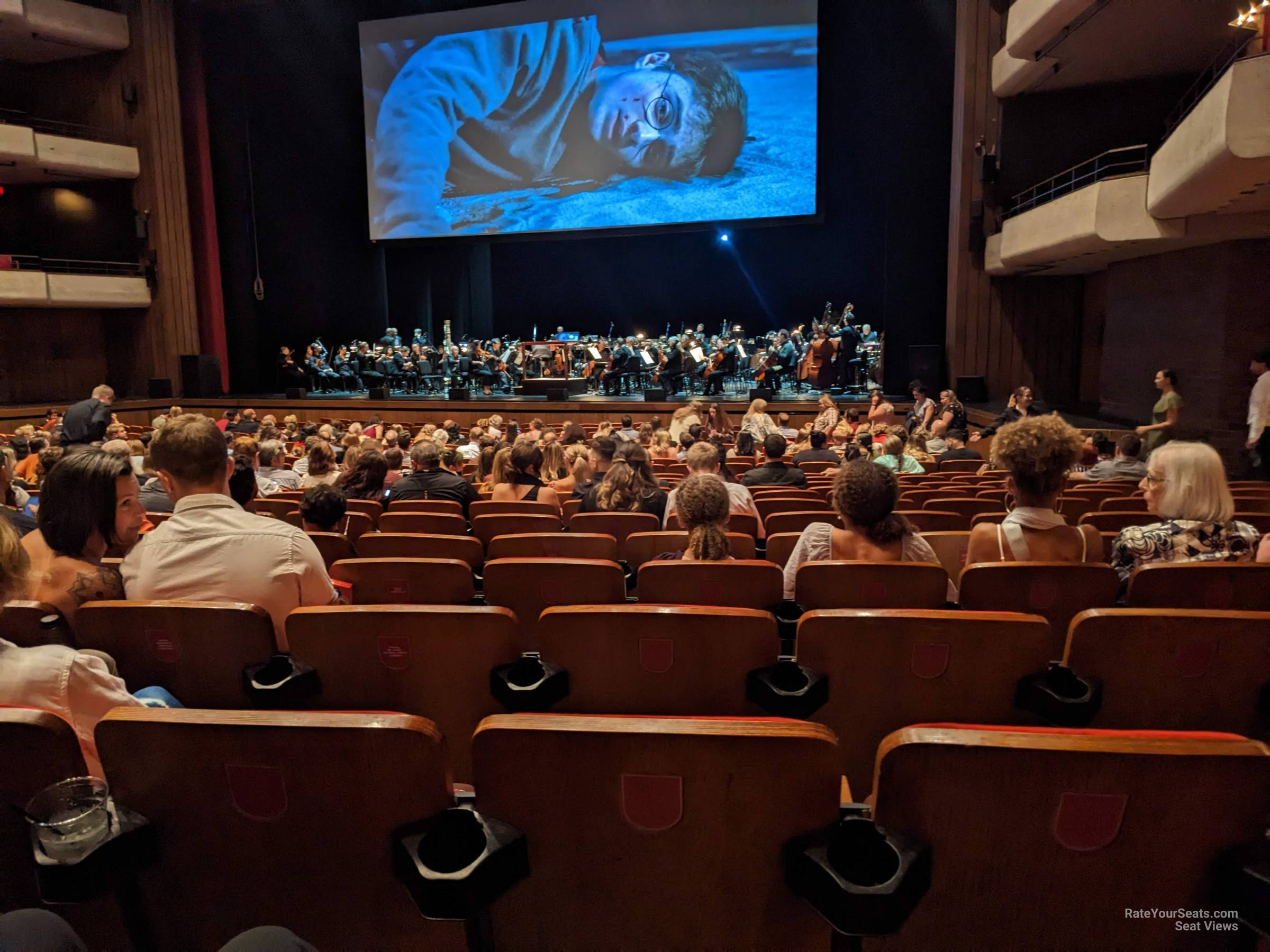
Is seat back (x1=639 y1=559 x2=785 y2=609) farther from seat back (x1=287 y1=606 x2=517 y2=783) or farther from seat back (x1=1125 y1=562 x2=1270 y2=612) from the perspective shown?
seat back (x1=1125 y1=562 x2=1270 y2=612)

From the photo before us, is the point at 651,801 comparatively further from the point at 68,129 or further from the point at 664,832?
the point at 68,129

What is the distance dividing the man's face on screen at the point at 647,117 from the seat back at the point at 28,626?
1312cm

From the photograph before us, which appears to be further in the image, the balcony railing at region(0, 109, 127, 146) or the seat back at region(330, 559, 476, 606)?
the balcony railing at region(0, 109, 127, 146)

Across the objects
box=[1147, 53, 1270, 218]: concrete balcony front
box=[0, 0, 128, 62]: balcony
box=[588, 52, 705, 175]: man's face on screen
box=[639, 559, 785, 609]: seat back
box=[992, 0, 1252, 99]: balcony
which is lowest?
box=[639, 559, 785, 609]: seat back

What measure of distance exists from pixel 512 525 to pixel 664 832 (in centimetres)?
260

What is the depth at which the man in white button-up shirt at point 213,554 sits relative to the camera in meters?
2.00

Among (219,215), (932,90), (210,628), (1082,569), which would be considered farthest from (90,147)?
(1082,569)

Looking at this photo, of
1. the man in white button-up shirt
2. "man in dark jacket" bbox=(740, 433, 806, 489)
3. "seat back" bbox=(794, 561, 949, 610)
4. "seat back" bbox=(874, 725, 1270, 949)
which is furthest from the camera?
"man in dark jacket" bbox=(740, 433, 806, 489)

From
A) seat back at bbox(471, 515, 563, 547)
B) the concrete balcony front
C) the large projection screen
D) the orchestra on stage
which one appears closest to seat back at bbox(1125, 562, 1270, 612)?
seat back at bbox(471, 515, 563, 547)

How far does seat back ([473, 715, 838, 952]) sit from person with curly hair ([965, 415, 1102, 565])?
156 centimetres

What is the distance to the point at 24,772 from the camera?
3.66ft

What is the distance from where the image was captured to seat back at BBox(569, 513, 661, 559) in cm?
348

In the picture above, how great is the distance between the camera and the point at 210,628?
174 cm

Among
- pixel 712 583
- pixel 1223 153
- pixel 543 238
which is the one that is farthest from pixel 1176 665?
pixel 543 238
